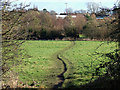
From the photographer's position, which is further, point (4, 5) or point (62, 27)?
point (62, 27)

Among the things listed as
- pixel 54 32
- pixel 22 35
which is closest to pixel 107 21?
pixel 22 35

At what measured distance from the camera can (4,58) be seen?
872 centimetres

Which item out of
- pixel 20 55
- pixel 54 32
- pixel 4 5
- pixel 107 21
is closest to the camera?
pixel 4 5

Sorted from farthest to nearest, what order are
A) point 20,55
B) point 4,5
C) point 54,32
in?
point 54,32 → point 20,55 → point 4,5

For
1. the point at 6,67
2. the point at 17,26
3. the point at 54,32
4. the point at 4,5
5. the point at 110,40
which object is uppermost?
the point at 4,5

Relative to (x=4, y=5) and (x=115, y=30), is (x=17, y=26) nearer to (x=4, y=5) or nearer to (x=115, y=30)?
(x=4, y=5)

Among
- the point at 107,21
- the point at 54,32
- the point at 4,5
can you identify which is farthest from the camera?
the point at 54,32

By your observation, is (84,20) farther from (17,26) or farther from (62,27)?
(17,26)

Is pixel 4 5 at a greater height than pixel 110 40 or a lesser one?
greater

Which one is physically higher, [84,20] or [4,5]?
[4,5]

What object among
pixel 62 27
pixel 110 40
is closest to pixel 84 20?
pixel 62 27

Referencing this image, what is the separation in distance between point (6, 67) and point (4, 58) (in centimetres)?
38

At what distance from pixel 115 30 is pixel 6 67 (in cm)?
475

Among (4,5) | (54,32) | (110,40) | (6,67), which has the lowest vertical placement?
(54,32)
